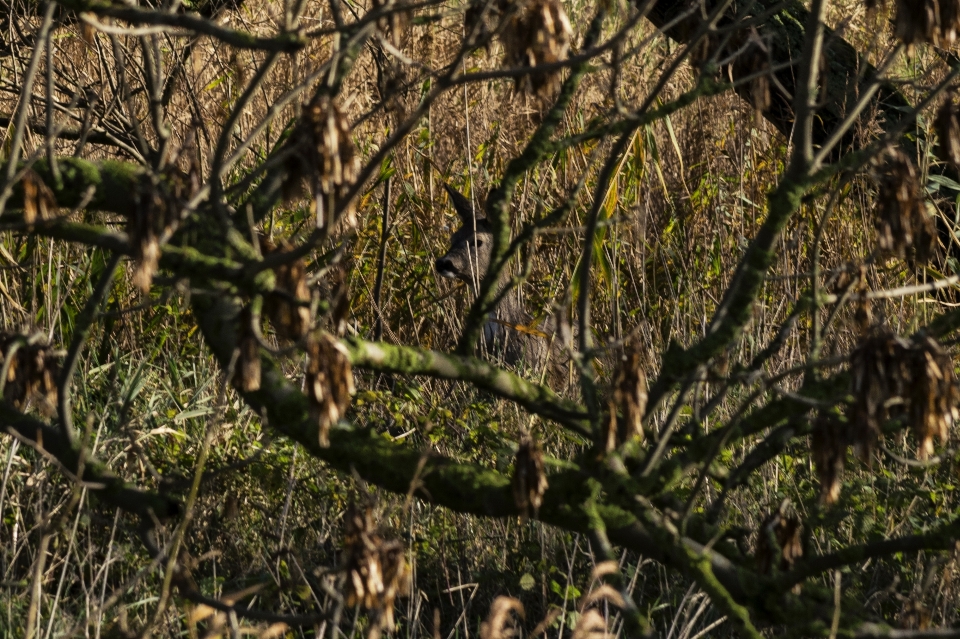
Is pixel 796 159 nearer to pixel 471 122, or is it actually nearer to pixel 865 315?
pixel 865 315

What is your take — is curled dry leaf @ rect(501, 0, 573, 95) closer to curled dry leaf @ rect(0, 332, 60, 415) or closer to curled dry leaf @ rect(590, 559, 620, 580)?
curled dry leaf @ rect(590, 559, 620, 580)

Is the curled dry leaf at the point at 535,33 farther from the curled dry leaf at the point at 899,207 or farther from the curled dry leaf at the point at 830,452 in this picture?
the curled dry leaf at the point at 830,452

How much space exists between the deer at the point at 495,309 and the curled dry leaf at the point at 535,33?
2.37 m

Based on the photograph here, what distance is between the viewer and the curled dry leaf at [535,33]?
1.42 meters

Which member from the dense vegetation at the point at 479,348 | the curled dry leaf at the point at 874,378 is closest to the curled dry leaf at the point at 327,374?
the dense vegetation at the point at 479,348

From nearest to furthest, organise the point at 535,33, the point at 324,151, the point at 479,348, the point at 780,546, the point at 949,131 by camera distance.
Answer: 1. the point at 324,151
2. the point at 535,33
3. the point at 949,131
4. the point at 780,546
5. the point at 479,348

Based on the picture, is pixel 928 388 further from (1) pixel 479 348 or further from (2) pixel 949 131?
(1) pixel 479 348

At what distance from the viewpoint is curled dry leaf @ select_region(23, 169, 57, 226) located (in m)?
1.47

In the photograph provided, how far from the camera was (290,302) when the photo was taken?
1.59 metres

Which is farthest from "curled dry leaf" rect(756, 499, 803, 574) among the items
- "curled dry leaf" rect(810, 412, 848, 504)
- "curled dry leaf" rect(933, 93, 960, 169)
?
"curled dry leaf" rect(933, 93, 960, 169)

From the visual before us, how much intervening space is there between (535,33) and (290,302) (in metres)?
0.49

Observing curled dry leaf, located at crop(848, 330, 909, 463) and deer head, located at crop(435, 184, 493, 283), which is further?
deer head, located at crop(435, 184, 493, 283)

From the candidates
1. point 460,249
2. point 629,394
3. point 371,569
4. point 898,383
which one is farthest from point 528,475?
point 460,249

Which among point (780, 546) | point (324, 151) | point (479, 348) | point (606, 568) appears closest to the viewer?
point (324, 151)
